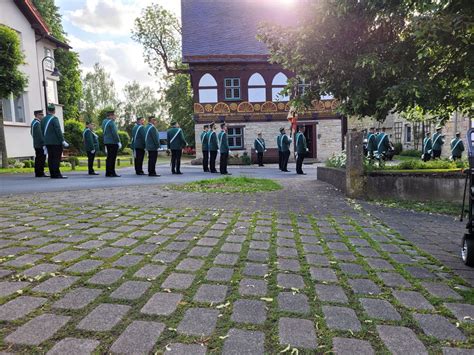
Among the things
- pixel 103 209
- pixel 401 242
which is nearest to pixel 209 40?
pixel 103 209

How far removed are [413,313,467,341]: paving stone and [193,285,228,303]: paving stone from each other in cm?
142

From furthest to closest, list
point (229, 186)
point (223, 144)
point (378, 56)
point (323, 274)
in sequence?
1. point (223, 144)
2. point (229, 186)
3. point (378, 56)
4. point (323, 274)

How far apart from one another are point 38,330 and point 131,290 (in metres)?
0.73

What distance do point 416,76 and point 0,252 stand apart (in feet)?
23.2

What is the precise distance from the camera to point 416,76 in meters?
6.73

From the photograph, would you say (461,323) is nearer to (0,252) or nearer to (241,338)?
(241,338)

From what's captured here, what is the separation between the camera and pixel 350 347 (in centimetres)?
217

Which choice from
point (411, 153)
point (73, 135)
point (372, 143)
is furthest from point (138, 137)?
point (411, 153)

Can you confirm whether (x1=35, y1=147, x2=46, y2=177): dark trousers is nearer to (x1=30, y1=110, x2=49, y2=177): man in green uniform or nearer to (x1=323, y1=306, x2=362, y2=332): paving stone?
(x1=30, y1=110, x2=49, y2=177): man in green uniform

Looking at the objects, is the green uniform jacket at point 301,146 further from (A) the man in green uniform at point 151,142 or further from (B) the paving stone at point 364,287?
(B) the paving stone at point 364,287

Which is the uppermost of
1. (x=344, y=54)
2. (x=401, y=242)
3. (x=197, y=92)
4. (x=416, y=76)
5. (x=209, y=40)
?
(x=209, y=40)

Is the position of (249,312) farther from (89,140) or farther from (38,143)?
(89,140)

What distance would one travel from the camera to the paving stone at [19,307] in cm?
235

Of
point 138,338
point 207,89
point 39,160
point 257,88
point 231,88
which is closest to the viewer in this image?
point 138,338
